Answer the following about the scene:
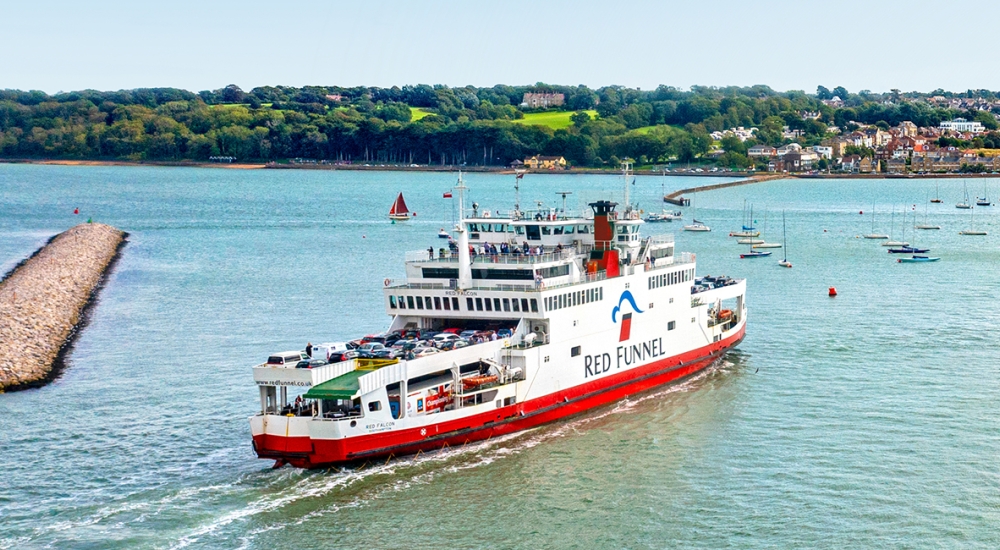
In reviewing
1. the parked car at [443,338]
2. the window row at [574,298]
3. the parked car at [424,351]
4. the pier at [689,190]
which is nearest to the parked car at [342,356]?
the parked car at [424,351]

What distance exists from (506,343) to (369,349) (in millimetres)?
4371

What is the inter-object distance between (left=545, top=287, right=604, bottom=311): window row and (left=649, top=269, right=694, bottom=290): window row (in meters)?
3.78

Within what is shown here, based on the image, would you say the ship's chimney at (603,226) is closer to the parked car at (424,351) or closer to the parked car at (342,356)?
the parked car at (424,351)

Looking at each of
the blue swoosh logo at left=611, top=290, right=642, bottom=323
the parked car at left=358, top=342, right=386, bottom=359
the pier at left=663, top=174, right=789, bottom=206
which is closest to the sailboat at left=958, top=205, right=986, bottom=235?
the pier at left=663, top=174, right=789, bottom=206

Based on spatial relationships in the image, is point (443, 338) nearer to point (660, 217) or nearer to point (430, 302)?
point (430, 302)

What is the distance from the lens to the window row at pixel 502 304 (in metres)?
37.9

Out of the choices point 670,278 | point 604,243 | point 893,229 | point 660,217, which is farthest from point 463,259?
point 660,217

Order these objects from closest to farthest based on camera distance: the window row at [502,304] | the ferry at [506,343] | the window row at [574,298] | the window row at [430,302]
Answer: the ferry at [506,343], the window row at [502,304], the window row at [574,298], the window row at [430,302]

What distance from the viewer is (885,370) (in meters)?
45.3

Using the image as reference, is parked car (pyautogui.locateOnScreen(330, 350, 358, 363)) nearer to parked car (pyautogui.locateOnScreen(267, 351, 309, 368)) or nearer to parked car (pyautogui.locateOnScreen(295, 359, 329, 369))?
parked car (pyautogui.locateOnScreen(295, 359, 329, 369))

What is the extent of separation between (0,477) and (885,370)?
31385mm

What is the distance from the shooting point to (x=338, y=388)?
31.3 meters

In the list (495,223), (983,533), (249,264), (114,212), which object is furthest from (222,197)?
(983,533)

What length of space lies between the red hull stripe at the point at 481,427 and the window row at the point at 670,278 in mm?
2826
